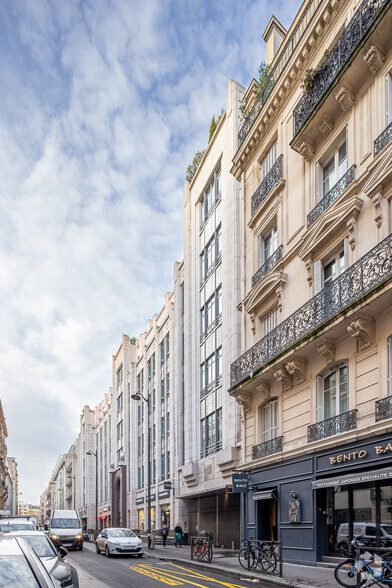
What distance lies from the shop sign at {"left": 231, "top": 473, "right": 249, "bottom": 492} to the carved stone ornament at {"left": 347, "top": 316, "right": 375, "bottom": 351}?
855 cm

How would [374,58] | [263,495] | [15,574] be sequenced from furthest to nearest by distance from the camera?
[263,495], [374,58], [15,574]

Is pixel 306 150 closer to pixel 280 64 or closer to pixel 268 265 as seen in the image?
pixel 268 265

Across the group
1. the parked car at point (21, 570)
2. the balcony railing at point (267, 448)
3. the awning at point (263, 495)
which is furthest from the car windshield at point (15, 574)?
the awning at point (263, 495)

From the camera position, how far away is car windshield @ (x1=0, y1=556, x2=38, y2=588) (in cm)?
396

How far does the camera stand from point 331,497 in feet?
54.3

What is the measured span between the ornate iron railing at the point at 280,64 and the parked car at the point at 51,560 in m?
17.6

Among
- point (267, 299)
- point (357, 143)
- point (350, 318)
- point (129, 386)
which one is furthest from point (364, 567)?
point (129, 386)

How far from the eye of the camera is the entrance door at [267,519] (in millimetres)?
21203

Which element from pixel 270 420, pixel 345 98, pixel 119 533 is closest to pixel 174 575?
pixel 270 420

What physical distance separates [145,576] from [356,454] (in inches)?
261

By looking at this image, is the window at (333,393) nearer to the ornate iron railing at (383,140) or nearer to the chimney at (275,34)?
the ornate iron railing at (383,140)

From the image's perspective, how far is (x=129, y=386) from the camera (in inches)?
2405

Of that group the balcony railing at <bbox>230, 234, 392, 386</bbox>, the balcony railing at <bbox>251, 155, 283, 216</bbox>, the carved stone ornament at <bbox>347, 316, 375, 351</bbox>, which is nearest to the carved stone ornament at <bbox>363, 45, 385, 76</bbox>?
the balcony railing at <bbox>230, 234, 392, 386</bbox>

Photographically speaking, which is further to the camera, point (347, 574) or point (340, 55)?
point (340, 55)
